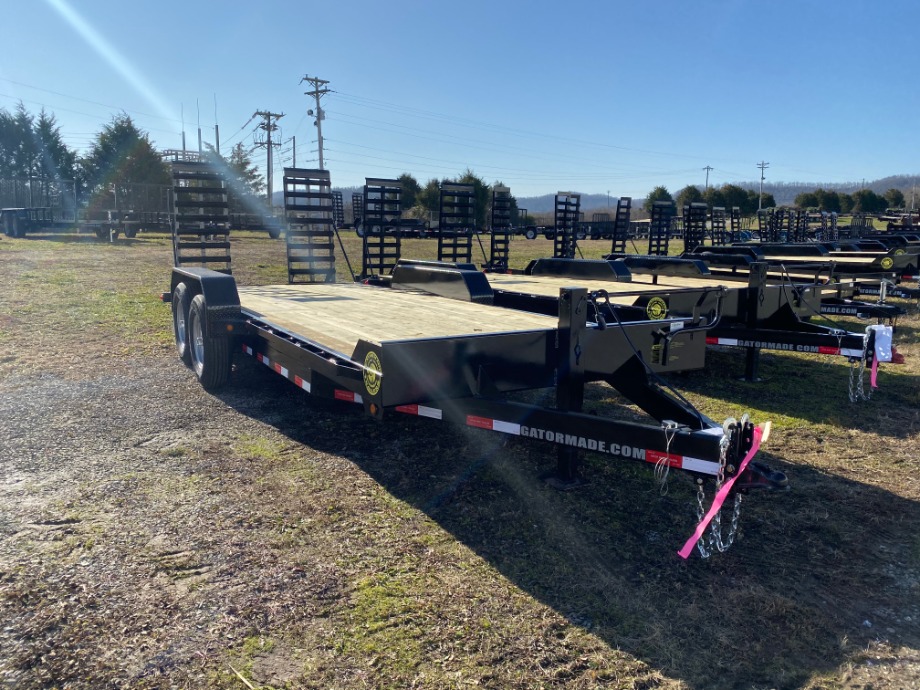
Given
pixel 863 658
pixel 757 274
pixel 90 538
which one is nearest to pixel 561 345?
pixel 863 658

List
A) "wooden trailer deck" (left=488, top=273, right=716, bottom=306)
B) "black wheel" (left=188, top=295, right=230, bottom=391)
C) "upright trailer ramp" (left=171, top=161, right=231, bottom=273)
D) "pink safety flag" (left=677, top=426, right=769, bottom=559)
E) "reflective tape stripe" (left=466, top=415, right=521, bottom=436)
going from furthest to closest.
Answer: "upright trailer ramp" (left=171, top=161, right=231, bottom=273)
"wooden trailer deck" (left=488, top=273, right=716, bottom=306)
"black wheel" (left=188, top=295, right=230, bottom=391)
"reflective tape stripe" (left=466, top=415, right=521, bottom=436)
"pink safety flag" (left=677, top=426, right=769, bottom=559)

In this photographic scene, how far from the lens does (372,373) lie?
3.26 m

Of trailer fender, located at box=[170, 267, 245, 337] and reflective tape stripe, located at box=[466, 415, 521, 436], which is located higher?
trailer fender, located at box=[170, 267, 245, 337]

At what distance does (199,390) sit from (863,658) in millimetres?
5232

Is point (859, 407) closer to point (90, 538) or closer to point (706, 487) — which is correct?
point (706, 487)

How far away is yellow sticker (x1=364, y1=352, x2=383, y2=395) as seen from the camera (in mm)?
3201

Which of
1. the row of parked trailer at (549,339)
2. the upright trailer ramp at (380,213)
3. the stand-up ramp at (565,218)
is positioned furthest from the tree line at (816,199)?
the row of parked trailer at (549,339)

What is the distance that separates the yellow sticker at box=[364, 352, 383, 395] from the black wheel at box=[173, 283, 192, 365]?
3.73m

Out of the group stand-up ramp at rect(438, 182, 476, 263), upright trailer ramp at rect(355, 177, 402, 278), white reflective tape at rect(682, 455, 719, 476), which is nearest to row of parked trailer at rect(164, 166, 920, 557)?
white reflective tape at rect(682, 455, 719, 476)

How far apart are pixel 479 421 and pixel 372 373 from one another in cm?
61

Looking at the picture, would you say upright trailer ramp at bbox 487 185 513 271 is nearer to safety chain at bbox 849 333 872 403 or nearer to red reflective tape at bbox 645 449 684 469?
safety chain at bbox 849 333 872 403

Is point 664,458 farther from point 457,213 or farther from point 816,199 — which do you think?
point 816,199

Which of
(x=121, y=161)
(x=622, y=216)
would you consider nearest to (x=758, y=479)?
(x=622, y=216)

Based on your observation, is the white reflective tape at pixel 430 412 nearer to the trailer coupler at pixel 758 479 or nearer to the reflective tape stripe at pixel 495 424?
the reflective tape stripe at pixel 495 424
